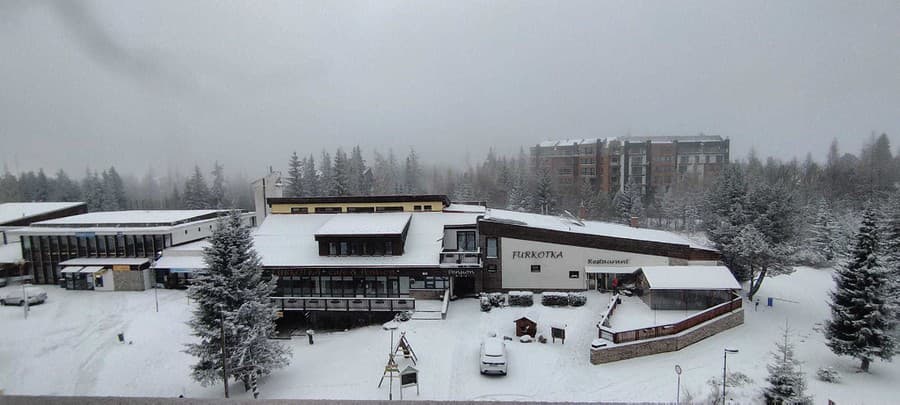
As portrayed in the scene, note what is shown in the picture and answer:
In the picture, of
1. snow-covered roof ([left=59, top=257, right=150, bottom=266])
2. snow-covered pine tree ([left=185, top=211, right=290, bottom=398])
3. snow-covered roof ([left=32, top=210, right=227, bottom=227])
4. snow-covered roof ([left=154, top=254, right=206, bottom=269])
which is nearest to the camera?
snow-covered pine tree ([left=185, top=211, right=290, bottom=398])

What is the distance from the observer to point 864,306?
14336 millimetres

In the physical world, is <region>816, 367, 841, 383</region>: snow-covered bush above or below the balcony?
below

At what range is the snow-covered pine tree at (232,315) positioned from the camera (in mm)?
12734

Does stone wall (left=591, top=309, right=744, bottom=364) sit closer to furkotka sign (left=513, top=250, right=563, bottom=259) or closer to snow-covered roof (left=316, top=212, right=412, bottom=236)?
furkotka sign (left=513, top=250, right=563, bottom=259)

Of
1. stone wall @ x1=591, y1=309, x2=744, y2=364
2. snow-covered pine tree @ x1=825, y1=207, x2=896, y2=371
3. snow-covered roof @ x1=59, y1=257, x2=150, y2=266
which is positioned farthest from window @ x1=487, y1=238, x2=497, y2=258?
snow-covered roof @ x1=59, y1=257, x2=150, y2=266

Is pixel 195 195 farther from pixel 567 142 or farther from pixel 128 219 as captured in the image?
pixel 567 142

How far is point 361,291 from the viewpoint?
2127cm

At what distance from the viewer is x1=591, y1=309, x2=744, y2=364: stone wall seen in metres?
14.6

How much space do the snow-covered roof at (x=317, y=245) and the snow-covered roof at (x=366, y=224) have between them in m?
0.41

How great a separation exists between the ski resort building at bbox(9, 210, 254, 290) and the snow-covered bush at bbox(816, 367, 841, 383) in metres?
31.6

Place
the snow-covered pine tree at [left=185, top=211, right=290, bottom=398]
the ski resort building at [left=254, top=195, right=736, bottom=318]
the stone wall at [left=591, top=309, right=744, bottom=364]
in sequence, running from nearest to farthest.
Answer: the snow-covered pine tree at [left=185, top=211, right=290, bottom=398] → the stone wall at [left=591, top=309, right=744, bottom=364] → the ski resort building at [left=254, top=195, right=736, bottom=318]

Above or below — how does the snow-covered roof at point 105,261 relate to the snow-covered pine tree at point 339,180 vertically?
below

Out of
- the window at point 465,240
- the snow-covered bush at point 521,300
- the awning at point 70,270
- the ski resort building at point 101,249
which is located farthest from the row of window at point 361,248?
the awning at point 70,270

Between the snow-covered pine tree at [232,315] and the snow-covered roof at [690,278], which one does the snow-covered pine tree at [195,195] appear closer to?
the snow-covered pine tree at [232,315]
